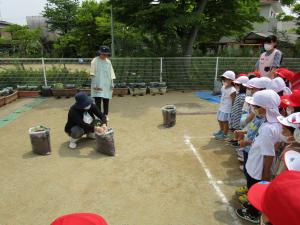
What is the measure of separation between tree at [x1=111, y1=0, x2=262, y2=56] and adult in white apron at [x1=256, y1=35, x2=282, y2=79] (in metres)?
4.44

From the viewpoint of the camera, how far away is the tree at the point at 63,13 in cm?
2970

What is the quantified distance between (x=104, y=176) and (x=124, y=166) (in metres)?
0.41

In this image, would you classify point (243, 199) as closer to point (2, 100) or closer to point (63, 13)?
point (2, 100)

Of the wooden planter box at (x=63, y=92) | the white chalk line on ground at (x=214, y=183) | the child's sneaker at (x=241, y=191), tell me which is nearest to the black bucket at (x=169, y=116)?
the white chalk line on ground at (x=214, y=183)

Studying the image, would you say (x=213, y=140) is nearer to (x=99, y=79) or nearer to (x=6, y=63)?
(x=99, y=79)

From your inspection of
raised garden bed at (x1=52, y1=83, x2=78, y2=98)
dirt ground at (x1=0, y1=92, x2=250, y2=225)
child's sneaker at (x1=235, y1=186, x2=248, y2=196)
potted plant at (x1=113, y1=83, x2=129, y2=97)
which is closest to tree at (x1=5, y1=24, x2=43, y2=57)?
raised garden bed at (x1=52, y1=83, x2=78, y2=98)

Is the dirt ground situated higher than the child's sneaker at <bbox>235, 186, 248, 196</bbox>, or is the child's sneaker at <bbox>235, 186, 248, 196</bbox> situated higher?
the child's sneaker at <bbox>235, 186, 248, 196</bbox>

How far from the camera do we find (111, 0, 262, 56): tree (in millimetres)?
9441

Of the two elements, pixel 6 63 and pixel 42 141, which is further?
pixel 6 63

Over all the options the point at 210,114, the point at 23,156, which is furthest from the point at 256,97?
the point at 210,114

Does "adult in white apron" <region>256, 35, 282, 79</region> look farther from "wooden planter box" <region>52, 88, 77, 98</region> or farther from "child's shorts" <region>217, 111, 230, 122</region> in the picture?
"wooden planter box" <region>52, 88, 77, 98</region>

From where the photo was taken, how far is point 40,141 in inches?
176

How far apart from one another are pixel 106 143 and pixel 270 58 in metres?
3.65

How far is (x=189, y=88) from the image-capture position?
10.4 m
